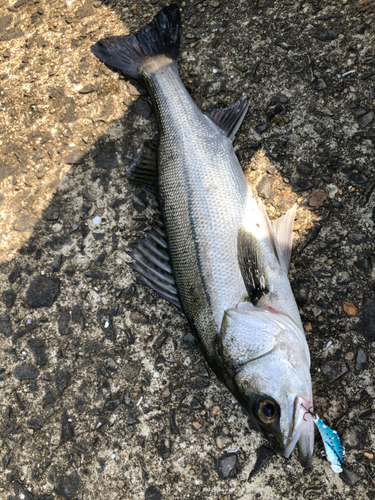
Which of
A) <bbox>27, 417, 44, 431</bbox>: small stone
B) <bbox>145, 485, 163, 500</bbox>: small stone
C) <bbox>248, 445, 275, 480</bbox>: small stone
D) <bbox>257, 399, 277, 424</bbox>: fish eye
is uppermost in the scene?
<bbox>27, 417, 44, 431</bbox>: small stone

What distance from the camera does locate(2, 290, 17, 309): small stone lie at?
3533 millimetres

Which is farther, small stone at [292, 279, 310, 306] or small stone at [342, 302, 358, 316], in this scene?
small stone at [292, 279, 310, 306]

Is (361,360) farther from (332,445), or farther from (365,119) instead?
(365,119)

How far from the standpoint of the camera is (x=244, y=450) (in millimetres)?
2834

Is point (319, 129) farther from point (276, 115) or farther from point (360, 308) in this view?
point (360, 308)

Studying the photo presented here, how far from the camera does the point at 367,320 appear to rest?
2826 mm

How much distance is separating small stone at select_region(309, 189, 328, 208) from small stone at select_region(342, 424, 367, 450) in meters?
1.76

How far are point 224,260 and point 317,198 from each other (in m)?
1.06

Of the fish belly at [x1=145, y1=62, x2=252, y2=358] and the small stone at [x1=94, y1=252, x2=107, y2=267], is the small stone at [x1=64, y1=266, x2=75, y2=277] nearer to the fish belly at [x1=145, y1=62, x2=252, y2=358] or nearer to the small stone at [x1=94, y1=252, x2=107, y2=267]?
the small stone at [x1=94, y1=252, x2=107, y2=267]

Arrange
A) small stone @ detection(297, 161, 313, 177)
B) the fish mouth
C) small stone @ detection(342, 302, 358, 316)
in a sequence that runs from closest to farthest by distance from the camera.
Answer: the fish mouth, small stone @ detection(342, 302, 358, 316), small stone @ detection(297, 161, 313, 177)

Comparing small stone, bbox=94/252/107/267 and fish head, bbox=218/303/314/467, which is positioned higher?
small stone, bbox=94/252/107/267

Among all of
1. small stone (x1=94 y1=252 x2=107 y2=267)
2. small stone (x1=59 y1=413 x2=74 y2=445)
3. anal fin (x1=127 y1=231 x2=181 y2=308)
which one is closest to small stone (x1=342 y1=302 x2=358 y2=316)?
anal fin (x1=127 y1=231 x2=181 y2=308)

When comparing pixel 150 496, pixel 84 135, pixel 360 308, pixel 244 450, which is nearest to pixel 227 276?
pixel 360 308

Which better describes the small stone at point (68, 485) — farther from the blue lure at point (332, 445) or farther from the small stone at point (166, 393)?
the blue lure at point (332, 445)
